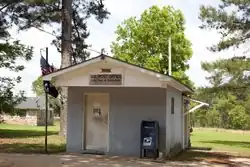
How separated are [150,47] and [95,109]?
Answer: 112 feet

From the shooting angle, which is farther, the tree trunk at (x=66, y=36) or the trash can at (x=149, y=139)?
the tree trunk at (x=66, y=36)

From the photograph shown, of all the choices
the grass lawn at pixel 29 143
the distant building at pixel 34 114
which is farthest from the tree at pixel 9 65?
the distant building at pixel 34 114

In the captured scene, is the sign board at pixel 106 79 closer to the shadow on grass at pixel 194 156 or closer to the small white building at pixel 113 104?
the small white building at pixel 113 104

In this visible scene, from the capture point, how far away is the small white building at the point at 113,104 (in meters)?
13.7

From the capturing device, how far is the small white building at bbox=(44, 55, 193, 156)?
1374cm

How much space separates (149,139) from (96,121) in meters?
2.23

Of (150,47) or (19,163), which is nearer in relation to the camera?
(19,163)

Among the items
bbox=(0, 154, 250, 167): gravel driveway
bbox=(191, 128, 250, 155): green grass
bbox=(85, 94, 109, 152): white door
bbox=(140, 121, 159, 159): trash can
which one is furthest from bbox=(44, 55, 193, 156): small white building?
bbox=(191, 128, 250, 155): green grass

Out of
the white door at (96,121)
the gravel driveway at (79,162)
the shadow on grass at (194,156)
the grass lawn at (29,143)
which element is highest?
the white door at (96,121)

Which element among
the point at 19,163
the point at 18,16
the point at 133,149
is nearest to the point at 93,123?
the point at 133,149

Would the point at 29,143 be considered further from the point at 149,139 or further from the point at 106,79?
the point at 149,139

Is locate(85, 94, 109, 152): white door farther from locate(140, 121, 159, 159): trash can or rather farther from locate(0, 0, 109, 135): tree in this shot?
locate(0, 0, 109, 135): tree

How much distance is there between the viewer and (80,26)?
2794 cm

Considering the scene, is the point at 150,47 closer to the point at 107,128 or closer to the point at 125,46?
the point at 125,46
